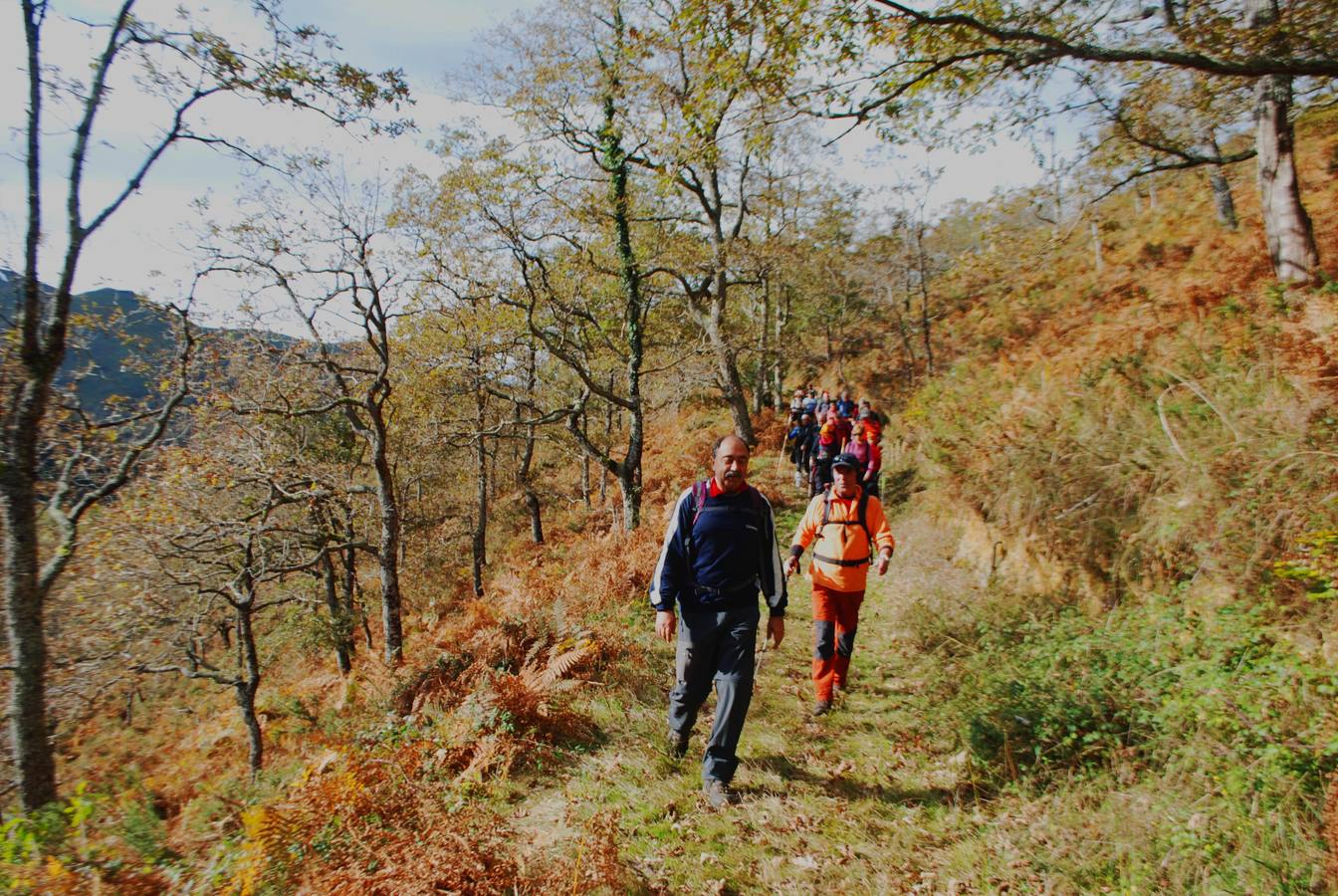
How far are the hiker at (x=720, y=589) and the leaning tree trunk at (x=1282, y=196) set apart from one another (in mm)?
7406

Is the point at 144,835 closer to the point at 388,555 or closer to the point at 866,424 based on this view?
the point at 388,555

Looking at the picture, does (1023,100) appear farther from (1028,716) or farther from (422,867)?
(422,867)

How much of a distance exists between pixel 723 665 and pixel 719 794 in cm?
85

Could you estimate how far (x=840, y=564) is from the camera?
16.6 ft

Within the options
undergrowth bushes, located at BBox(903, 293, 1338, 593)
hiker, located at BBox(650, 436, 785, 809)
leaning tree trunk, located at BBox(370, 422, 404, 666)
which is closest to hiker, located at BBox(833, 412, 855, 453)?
undergrowth bushes, located at BBox(903, 293, 1338, 593)

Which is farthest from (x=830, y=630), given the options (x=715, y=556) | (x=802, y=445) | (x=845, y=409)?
(x=802, y=445)

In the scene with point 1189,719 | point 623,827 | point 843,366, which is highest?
point 843,366

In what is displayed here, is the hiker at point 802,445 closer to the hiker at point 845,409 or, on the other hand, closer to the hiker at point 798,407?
the hiker at point 798,407

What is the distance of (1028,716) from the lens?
4.38m

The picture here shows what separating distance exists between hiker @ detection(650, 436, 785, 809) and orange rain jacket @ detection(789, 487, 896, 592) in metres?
0.93

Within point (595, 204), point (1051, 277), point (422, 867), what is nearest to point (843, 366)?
point (1051, 277)

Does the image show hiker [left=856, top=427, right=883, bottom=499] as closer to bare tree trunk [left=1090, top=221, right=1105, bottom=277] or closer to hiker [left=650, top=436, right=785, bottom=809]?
hiker [left=650, top=436, right=785, bottom=809]

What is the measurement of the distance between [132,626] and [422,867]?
43.8 feet

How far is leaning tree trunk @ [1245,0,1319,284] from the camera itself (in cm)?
711
